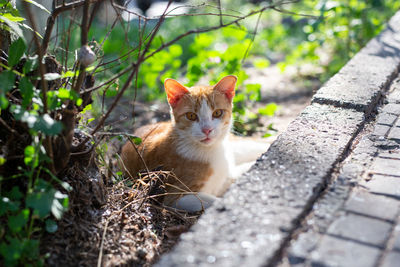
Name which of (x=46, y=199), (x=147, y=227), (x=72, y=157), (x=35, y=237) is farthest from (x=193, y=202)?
(x=46, y=199)

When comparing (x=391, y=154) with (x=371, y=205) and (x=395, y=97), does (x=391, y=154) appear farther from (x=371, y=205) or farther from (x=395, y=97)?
(x=395, y=97)

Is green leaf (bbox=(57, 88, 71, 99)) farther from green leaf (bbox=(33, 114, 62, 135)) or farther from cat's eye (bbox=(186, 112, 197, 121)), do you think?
cat's eye (bbox=(186, 112, 197, 121))

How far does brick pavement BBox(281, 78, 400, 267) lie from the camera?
64.7 inches

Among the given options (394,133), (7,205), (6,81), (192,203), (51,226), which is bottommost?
(192,203)

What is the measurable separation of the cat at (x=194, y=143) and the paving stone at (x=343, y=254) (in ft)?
4.37

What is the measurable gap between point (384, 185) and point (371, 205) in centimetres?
22

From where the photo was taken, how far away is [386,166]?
229 cm

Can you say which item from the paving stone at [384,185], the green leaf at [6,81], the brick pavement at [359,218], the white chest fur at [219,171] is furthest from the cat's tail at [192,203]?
the green leaf at [6,81]

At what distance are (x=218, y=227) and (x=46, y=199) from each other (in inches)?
28.0

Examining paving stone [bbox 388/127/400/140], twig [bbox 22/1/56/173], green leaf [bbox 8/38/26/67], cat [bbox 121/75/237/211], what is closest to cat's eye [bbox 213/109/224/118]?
cat [bbox 121/75/237/211]

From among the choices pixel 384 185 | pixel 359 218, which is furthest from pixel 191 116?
pixel 359 218

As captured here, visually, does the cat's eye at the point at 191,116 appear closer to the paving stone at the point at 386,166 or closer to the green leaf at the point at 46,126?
the paving stone at the point at 386,166

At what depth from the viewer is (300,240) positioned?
69.0 inches

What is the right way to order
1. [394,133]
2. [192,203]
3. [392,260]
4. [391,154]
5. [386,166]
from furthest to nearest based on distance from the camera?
[192,203], [394,133], [391,154], [386,166], [392,260]
